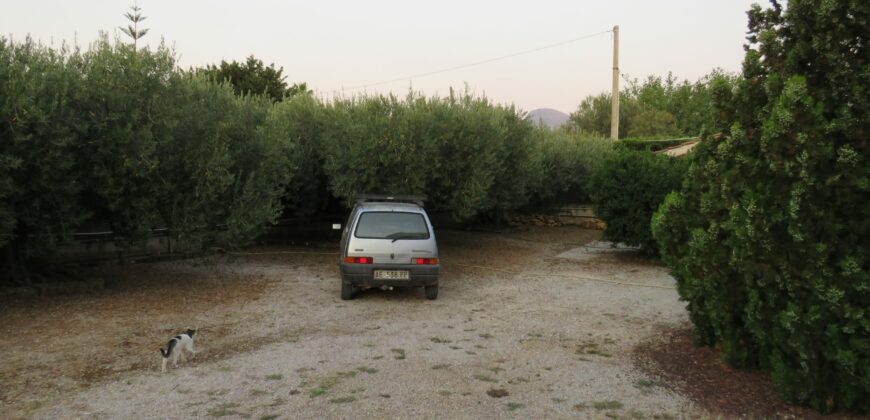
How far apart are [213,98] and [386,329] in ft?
19.8

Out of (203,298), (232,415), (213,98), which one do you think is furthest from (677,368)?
Answer: (213,98)

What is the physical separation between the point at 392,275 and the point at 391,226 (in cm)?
87

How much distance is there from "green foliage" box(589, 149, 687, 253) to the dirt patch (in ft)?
24.5

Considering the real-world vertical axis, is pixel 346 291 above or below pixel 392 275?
below

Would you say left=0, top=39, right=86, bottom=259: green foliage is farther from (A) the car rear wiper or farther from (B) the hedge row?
(A) the car rear wiper

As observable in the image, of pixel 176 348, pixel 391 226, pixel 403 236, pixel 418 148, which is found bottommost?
pixel 176 348

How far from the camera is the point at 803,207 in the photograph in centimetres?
459

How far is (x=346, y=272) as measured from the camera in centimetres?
948

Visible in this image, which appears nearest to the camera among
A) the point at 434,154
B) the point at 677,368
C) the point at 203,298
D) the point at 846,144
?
the point at 846,144

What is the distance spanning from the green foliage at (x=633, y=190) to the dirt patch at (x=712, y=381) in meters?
7.48

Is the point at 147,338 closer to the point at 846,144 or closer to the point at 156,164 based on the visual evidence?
the point at 156,164

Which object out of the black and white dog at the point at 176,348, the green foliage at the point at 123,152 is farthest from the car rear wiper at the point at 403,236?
the black and white dog at the point at 176,348

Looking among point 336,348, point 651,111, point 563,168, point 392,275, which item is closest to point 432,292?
point 392,275

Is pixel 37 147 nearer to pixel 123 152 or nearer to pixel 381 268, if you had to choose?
pixel 123 152
